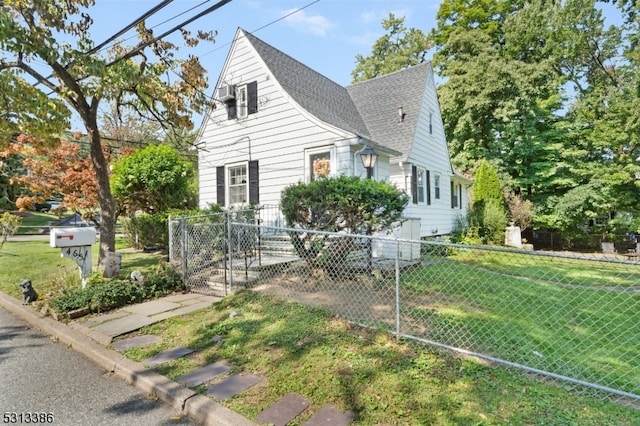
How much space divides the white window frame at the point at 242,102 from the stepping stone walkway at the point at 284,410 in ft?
30.2

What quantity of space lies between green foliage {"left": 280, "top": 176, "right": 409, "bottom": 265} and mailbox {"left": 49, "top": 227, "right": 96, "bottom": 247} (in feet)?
11.1

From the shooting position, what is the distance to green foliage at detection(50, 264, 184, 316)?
194 inches

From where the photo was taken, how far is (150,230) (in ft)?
34.4

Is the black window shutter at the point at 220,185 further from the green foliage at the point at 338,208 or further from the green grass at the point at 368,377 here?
the green grass at the point at 368,377

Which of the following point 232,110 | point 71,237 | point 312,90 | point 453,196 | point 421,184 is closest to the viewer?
point 71,237

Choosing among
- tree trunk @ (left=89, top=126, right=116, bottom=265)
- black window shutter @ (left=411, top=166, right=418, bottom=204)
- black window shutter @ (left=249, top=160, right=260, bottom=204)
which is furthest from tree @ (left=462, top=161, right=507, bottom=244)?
tree trunk @ (left=89, top=126, right=116, bottom=265)

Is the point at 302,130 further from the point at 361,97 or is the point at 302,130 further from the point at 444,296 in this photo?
the point at 444,296

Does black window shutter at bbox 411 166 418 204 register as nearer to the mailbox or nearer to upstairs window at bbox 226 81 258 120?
upstairs window at bbox 226 81 258 120

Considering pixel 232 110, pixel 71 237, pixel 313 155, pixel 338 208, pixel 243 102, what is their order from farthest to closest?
pixel 232 110 < pixel 243 102 < pixel 313 155 < pixel 338 208 < pixel 71 237

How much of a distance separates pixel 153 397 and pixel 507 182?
19.2 metres

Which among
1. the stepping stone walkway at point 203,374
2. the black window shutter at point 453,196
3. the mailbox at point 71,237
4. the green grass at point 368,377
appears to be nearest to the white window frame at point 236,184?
the mailbox at point 71,237

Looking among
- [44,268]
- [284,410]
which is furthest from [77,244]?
[284,410]

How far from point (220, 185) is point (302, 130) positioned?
3648 mm

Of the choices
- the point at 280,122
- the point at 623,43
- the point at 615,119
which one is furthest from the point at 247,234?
the point at 623,43
